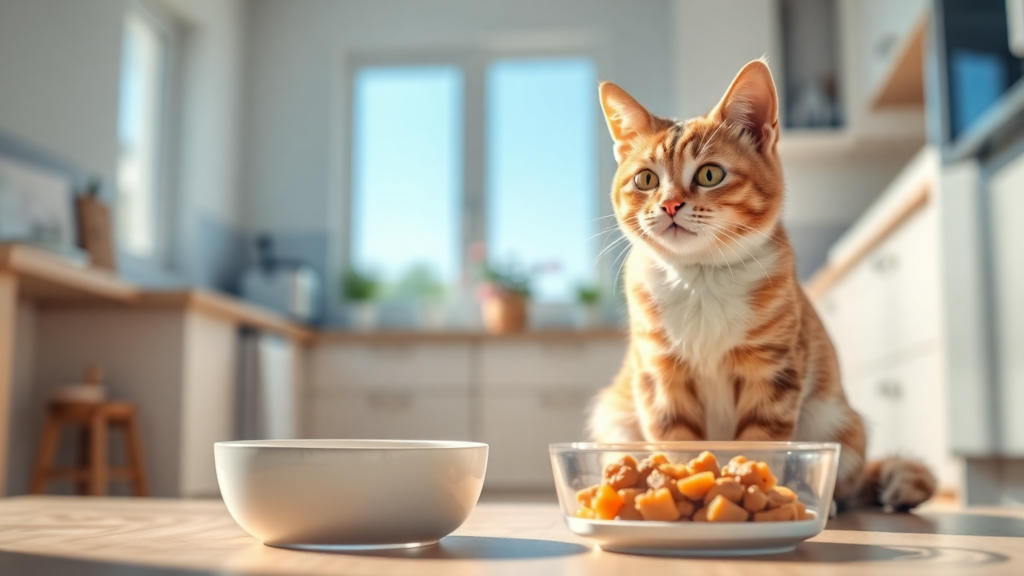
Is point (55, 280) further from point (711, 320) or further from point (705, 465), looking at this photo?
point (705, 465)

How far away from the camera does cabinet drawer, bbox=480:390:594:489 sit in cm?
435

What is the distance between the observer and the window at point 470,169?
523cm

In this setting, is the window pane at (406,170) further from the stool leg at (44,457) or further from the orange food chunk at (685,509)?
the orange food chunk at (685,509)

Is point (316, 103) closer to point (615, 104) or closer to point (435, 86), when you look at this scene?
point (435, 86)

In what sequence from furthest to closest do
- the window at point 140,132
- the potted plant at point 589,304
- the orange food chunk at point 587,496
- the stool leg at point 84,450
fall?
→ 1. the potted plant at point 589,304
2. the window at point 140,132
3. the stool leg at point 84,450
4. the orange food chunk at point 587,496

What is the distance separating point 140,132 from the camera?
440cm

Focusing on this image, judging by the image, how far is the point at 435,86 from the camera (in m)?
5.35

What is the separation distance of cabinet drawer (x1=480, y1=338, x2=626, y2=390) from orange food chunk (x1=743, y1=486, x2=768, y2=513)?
A: 3.83 metres

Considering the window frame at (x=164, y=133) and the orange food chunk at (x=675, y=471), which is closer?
the orange food chunk at (x=675, y=471)

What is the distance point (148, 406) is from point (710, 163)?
260 centimetres

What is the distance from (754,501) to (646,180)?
49cm

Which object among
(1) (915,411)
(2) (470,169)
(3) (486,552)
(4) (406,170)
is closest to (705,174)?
(3) (486,552)

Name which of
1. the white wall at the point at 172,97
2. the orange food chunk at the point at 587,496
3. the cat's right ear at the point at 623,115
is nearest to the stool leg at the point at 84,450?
the white wall at the point at 172,97

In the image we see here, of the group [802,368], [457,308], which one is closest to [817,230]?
[457,308]
